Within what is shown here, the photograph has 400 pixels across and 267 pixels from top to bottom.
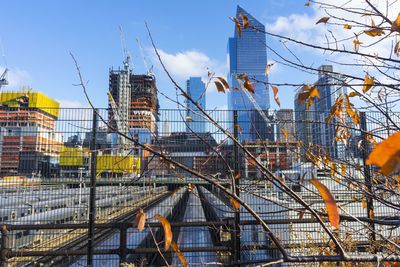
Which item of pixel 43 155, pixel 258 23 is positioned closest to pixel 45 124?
pixel 43 155

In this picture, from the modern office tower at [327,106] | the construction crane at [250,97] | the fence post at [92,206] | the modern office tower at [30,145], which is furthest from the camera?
the modern office tower at [30,145]

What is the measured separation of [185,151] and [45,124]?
2927mm

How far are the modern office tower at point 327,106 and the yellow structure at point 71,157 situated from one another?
419 cm

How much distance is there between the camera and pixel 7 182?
620 centimetres

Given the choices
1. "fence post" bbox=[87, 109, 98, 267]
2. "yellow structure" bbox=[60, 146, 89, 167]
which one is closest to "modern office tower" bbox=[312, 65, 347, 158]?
"fence post" bbox=[87, 109, 98, 267]

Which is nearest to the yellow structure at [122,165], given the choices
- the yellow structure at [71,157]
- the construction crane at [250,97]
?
the yellow structure at [71,157]

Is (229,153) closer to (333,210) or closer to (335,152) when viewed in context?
(335,152)

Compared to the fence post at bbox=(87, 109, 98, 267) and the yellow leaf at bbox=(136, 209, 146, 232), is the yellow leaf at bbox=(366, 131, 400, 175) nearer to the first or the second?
the yellow leaf at bbox=(136, 209, 146, 232)

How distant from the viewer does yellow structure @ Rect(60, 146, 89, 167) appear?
5934mm

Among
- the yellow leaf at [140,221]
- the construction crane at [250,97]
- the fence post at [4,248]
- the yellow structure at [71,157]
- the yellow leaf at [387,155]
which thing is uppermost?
the construction crane at [250,97]

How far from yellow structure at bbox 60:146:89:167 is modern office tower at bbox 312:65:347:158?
419 centimetres

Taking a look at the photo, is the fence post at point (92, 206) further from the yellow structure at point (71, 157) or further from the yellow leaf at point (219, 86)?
the yellow leaf at point (219, 86)

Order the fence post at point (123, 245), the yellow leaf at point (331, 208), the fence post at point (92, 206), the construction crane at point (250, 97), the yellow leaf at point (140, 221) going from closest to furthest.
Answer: the yellow leaf at point (331, 208) < the yellow leaf at point (140, 221) < the construction crane at point (250, 97) < the fence post at point (92, 206) < the fence post at point (123, 245)

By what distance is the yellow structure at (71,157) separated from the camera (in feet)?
19.5
